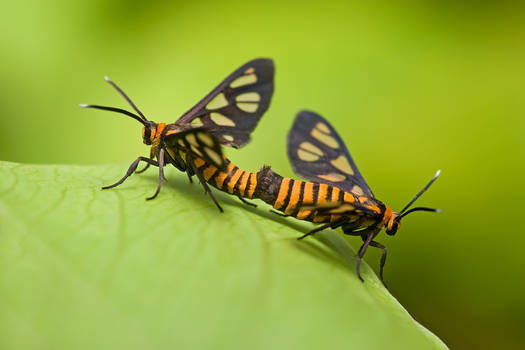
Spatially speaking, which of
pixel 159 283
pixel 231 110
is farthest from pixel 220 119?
pixel 159 283

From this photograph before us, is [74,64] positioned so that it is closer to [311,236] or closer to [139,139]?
[139,139]

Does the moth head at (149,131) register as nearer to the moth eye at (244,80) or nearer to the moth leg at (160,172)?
the moth leg at (160,172)

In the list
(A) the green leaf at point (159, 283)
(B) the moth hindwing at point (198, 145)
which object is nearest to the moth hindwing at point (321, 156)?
(B) the moth hindwing at point (198, 145)

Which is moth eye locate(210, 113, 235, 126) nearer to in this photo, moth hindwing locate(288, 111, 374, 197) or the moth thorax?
moth hindwing locate(288, 111, 374, 197)

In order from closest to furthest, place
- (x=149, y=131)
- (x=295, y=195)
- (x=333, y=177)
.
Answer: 1. (x=295, y=195)
2. (x=149, y=131)
3. (x=333, y=177)

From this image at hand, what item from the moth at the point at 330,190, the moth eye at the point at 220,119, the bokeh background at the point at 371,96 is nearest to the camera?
the moth at the point at 330,190

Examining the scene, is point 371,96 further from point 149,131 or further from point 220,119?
point 149,131
